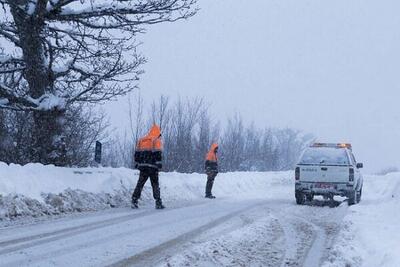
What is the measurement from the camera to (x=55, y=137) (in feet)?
55.5

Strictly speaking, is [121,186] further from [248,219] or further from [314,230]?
[314,230]

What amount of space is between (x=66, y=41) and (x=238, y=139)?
5369cm

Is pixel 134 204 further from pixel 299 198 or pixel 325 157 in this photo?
pixel 325 157

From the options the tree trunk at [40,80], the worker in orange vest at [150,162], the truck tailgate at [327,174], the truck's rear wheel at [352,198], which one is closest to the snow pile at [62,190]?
the worker in orange vest at [150,162]

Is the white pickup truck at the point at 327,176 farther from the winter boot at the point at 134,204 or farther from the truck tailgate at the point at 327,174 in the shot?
the winter boot at the point at 134,204

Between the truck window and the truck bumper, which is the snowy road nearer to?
the truck bumper

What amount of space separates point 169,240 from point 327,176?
9.95 metres

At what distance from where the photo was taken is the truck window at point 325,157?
1756 centimetres

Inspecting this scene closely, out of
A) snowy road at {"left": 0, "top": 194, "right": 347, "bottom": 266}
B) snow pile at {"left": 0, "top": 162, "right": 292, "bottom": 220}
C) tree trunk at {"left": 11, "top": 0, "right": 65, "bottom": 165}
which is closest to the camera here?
snowy road at {"left": 0, "top": 194, "right": 347, "bottom": 266}

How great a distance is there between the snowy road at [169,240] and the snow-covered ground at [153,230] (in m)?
0.01

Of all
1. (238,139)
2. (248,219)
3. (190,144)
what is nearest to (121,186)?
(248,219)

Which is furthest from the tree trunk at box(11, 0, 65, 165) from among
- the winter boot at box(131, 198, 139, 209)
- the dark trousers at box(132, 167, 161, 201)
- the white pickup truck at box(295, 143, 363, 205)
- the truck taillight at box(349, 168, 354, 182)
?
the truck taillight at box(349, 168, 354, 182)

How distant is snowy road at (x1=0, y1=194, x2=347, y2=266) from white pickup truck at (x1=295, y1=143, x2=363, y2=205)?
5.03 meters

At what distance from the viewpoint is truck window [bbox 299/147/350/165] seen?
691 inches
